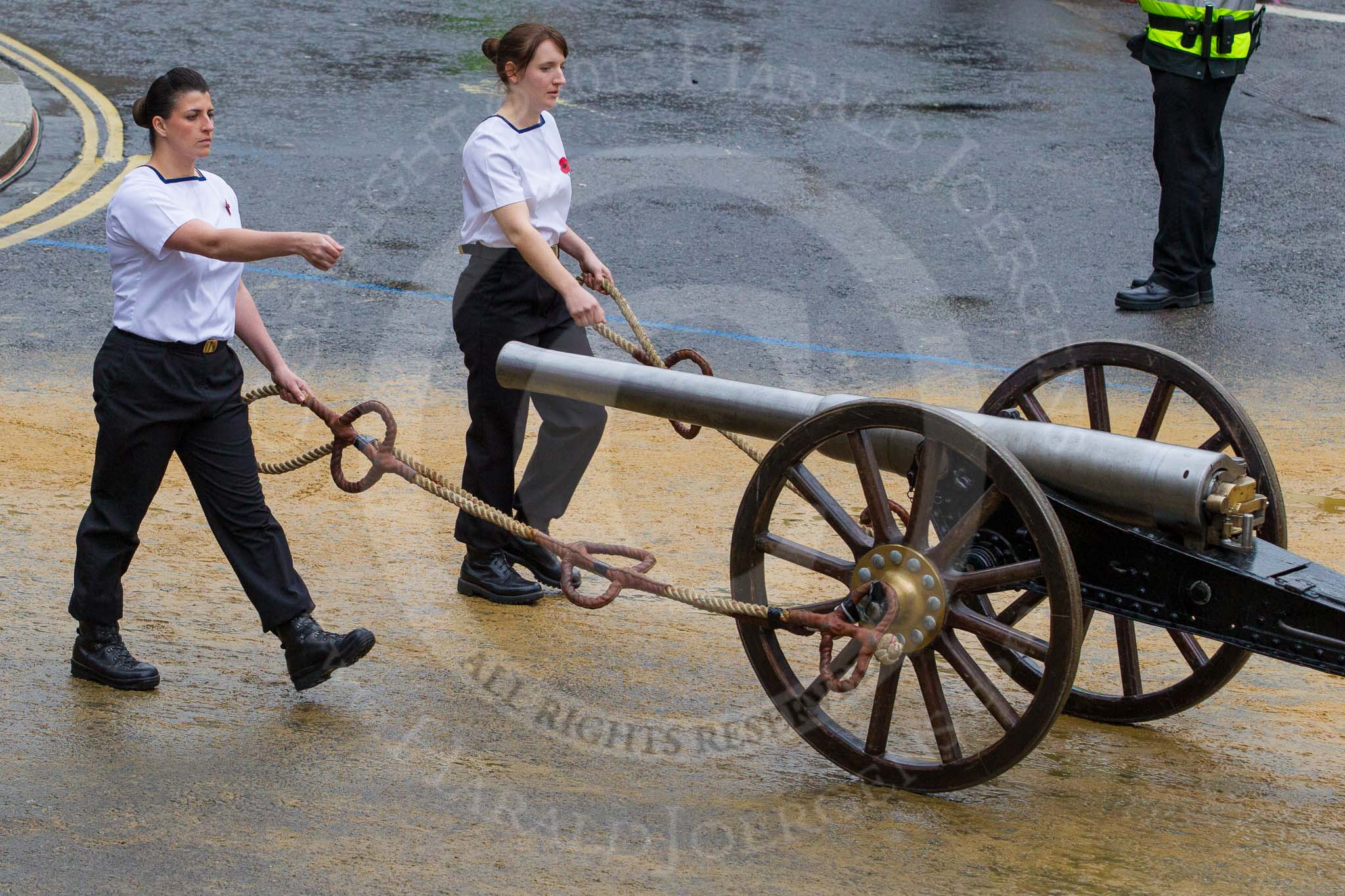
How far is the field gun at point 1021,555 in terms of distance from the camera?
3650mm

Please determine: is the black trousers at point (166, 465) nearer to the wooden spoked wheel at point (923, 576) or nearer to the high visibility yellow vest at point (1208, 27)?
the wooden spoked wheel at point (923, 576)

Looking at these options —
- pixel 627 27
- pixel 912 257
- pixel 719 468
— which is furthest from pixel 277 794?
pixel 627 27

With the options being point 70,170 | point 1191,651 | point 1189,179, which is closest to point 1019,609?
point 1191,651

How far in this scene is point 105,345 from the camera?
4262 mm

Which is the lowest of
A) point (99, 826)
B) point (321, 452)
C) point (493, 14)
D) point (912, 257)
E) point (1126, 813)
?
point (99, 826)

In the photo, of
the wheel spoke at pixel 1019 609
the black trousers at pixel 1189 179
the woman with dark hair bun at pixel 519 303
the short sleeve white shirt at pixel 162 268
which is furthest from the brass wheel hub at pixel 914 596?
the black trousers at pixel 1189 179

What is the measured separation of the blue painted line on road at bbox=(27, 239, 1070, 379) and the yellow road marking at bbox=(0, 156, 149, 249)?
13 cm

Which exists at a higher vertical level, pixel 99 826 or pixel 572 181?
pixel 572 181

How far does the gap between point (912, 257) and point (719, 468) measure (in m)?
3.31

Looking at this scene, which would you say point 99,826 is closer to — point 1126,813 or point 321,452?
point 321,452

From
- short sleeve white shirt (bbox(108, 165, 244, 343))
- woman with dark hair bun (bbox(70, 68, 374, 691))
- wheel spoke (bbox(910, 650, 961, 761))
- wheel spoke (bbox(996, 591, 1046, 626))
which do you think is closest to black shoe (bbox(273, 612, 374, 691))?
woman with dark hair bun (bbox(70, 68, 374, 691))

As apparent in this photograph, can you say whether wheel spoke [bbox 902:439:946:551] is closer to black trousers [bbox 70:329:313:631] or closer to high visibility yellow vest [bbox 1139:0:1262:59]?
black trousers [bbox 70:329:313:631]

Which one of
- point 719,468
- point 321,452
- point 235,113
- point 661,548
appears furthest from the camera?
point 235,113

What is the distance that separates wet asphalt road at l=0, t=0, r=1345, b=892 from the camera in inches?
149
